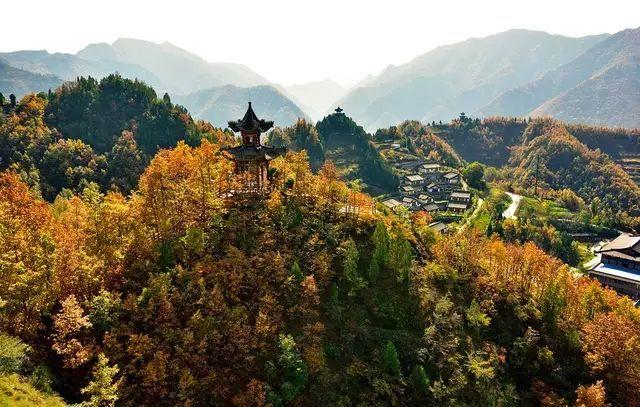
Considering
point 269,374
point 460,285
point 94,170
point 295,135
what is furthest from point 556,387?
point 295,135

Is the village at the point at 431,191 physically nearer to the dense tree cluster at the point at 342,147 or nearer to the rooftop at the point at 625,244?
the dense tree cluster at the point at 342,147

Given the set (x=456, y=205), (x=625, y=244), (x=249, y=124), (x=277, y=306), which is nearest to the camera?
(x=277, y=306)

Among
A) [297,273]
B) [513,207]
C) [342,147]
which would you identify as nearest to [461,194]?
[513,207]

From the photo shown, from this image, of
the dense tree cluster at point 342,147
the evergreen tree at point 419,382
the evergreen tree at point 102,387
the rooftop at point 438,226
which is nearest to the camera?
the evergreen tree at point 102,387

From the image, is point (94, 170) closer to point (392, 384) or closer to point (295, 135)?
point (295, 135)

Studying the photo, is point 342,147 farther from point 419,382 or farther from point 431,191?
point 419,382

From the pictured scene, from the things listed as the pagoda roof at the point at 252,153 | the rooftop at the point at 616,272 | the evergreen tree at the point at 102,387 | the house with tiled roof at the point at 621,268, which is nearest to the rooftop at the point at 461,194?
the house with tiled roof at the point at 621,268

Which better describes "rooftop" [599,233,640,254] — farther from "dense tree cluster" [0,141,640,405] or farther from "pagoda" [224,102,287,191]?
"pagoda" [224,102,287,191]
